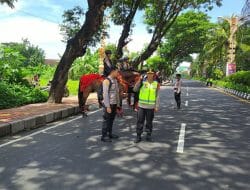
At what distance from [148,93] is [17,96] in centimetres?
941

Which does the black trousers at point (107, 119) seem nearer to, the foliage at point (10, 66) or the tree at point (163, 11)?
the foliage at point (10, 66)

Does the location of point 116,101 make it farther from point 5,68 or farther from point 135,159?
point 5,68

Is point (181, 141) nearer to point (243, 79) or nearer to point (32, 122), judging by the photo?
point (32, 122)

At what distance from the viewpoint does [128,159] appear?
→ 7.41 metres

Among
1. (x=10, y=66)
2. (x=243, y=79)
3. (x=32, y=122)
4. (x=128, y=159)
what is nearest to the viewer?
(x=128, y=159)

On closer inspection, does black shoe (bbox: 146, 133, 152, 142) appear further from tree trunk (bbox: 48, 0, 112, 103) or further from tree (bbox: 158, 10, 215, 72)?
tree (bbox: 158, 10, 215, 72)

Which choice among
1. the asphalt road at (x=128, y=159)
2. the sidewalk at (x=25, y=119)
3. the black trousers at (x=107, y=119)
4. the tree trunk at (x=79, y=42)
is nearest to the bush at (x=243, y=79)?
the tree trunk at (x=79, y=42)

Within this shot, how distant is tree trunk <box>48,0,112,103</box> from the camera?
53.8 ft

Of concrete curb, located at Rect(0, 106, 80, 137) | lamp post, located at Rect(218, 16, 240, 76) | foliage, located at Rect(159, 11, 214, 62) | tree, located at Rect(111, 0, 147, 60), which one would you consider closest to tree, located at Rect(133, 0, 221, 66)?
tree, located at Rect(111, 0, 147, 60)

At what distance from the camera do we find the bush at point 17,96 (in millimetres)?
15945

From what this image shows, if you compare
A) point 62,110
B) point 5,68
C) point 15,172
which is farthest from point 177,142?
point 5,68

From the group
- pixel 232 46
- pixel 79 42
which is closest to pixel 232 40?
pixel 232 46

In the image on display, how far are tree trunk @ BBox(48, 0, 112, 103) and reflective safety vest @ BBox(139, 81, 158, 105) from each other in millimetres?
7970

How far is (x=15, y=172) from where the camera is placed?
21.5 ft
